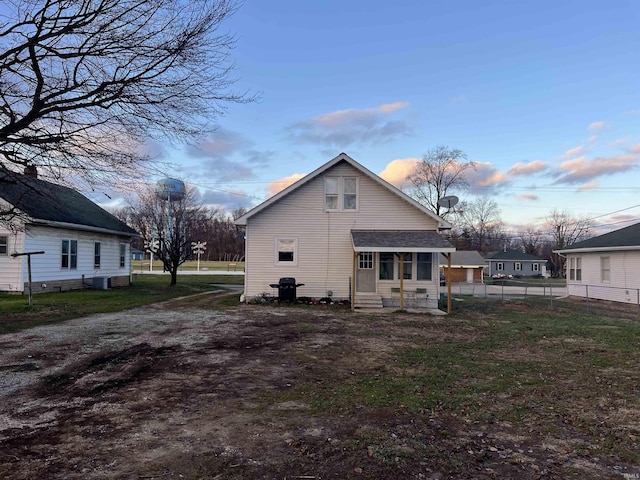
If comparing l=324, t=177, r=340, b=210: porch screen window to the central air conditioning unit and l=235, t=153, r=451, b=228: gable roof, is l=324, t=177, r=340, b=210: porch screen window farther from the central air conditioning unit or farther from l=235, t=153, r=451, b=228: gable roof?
the central air conditioning unit

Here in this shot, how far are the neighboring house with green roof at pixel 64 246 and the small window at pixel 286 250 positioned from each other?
786cm

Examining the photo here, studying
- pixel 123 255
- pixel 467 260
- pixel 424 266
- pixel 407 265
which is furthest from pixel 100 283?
pixel 467 260

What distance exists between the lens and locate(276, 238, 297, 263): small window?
17.6 meters

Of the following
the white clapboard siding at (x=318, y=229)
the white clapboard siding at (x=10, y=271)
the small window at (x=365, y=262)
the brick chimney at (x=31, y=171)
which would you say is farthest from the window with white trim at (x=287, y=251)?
the white clapboard siding at (x=10, y=271)

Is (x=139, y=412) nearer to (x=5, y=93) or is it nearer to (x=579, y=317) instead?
(x=5, y=93)

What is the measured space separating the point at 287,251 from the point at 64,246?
11.0 metres

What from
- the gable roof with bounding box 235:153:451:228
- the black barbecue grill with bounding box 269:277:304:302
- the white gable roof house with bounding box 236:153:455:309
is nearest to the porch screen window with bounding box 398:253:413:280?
the white gable roof house with bounding box 236:153:455:309

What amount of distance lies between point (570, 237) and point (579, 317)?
6568 centimetres

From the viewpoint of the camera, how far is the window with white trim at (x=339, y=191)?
17672mm

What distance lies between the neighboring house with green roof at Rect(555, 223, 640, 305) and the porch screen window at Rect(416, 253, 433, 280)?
956cm

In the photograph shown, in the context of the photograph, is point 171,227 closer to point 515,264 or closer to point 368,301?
point 368,301

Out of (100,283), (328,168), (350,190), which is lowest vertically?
(100,283)

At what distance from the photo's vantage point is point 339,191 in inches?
696

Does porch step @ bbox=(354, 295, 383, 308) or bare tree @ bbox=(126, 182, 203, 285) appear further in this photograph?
bare tree @ bbox=(126, 182, 203, 285)
